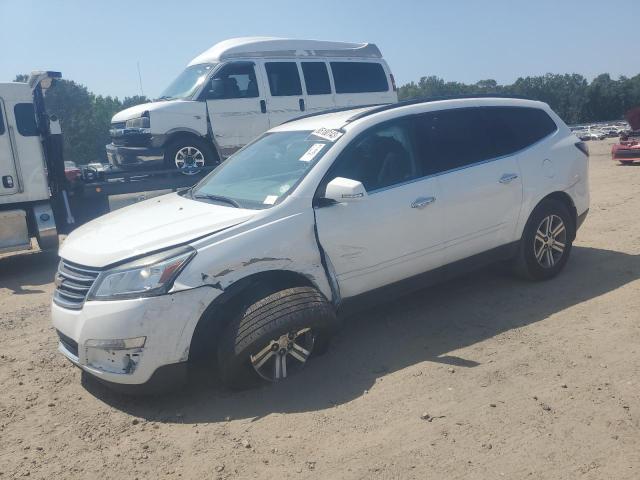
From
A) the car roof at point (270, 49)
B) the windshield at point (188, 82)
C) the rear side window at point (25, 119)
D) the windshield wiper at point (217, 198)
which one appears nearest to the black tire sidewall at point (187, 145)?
the windshield at point (188, 82)

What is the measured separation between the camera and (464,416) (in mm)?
3199

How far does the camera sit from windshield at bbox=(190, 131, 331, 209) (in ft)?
13.2


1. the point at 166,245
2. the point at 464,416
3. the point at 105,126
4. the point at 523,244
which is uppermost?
the point at 105,126

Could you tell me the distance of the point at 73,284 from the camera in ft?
11.9

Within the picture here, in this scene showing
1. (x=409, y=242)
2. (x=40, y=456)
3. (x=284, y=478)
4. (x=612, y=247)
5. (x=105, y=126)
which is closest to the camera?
(x=284, y=478)

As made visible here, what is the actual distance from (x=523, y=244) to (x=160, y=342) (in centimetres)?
342

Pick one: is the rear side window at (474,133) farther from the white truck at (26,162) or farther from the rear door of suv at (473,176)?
the white truck at (26,162)

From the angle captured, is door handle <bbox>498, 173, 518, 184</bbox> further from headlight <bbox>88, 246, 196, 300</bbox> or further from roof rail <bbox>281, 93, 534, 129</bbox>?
headlight <bbox>88, 246, 196, 300</bbox>

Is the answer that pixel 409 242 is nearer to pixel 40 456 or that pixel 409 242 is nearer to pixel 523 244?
pixel 523 244

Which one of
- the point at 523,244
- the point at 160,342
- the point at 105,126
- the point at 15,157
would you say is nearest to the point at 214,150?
the point at 15,157

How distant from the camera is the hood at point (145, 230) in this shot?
3486 mm

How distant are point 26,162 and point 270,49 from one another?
436cm

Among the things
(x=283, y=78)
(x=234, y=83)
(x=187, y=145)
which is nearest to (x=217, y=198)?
(x=187, y=145)

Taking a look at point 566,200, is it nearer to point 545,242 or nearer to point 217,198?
point 545,242
